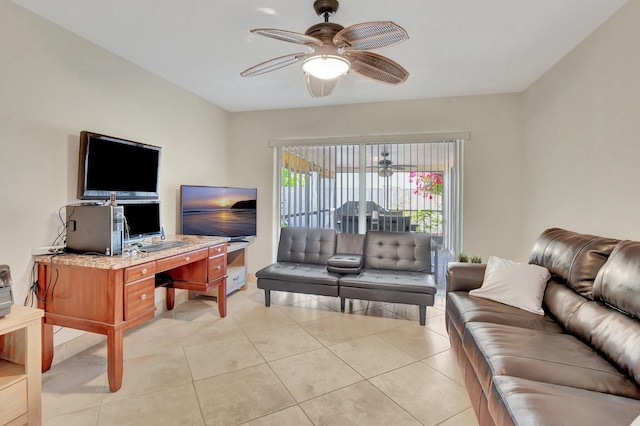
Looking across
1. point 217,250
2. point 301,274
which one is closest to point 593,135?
point 301,274

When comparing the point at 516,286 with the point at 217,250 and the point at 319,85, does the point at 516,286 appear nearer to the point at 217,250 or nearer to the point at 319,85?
the point at 319,85

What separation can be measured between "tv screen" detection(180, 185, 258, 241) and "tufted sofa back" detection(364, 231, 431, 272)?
5.62 feet

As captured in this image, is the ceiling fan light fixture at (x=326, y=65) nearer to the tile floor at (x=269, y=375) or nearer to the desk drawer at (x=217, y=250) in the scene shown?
the desk drawer at (x=217, y=250)

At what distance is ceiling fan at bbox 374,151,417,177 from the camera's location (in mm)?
4078

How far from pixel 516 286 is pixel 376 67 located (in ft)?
6.25

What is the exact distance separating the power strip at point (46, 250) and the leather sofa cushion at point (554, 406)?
2.90 meters

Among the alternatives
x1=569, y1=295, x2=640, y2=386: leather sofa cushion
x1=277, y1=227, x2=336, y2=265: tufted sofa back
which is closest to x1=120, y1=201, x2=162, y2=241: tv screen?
x1=277, y1=227, x2=336, y2=265: tufted sofa back

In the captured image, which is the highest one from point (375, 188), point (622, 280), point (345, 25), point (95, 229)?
point (345, 25)

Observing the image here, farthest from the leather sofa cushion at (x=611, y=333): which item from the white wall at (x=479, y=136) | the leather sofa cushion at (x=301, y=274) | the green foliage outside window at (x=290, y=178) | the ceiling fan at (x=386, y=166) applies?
the green foliage outside window at (x=290, y=178)

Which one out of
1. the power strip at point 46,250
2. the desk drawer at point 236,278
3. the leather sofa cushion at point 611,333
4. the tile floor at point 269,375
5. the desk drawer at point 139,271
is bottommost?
the tile floor at point 269,375

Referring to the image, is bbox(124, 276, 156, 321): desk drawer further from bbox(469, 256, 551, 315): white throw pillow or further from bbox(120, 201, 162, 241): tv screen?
bbox(469, 256, 551, 315): white throw pillow

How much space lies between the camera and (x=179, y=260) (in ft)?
8.29

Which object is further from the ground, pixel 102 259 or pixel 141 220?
pixel 141 220

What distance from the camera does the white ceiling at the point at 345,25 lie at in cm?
207
